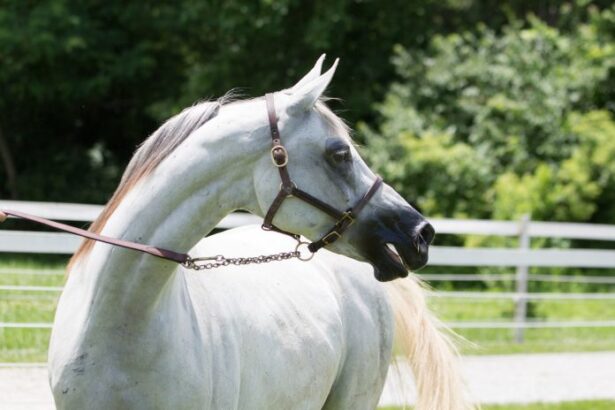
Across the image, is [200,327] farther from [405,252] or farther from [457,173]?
[457,173]

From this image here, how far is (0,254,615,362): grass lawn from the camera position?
6.90 meters

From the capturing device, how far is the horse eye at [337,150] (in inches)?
130

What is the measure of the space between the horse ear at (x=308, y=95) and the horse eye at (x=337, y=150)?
15 cm

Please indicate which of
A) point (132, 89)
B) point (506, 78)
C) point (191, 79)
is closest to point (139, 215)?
point (506, 78)

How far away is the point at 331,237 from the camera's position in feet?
10.9

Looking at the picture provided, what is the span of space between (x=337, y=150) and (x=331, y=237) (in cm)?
29

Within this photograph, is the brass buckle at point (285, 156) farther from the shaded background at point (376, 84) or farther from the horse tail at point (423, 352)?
the shaded background at point (376, 84)

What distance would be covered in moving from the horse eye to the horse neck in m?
0.22

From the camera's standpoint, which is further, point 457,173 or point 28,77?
point 28,77

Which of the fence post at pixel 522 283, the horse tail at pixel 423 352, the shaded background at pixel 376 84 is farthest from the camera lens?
the shaded background at pixel 376 84

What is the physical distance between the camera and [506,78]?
16266 mm

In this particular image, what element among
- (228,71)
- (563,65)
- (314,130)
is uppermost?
(314,130)

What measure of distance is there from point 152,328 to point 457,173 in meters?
12.6

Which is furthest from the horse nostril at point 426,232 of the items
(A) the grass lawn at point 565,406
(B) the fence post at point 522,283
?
(B) the fence post at point 522,283
